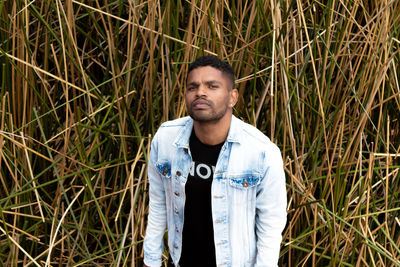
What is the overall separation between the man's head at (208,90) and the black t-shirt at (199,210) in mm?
110

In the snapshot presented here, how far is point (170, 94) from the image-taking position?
1.33 meters

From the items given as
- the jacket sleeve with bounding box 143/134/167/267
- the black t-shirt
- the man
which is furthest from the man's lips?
the jacket sleeve with bounding box 143/134/167/267

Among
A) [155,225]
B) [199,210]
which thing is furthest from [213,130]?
[155,225]

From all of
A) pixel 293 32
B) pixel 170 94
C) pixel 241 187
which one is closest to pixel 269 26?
pixel 293 32

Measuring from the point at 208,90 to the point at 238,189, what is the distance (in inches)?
9.3

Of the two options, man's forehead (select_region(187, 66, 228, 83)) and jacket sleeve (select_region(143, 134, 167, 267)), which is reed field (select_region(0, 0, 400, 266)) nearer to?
jacket sleeve (select_region(143, 134, 167, 267))

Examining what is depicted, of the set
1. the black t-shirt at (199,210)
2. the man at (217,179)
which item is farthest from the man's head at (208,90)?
the black t-shirt at (199,210)

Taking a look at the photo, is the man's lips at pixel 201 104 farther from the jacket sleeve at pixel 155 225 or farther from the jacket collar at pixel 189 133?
the jacket sleeve at pixel 155 225

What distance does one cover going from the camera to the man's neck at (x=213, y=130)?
3.38 ft

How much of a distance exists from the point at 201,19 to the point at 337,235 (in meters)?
0.68

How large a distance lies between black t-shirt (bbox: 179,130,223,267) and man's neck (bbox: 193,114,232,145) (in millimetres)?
14

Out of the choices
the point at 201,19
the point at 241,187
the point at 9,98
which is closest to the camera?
the point at 241,187

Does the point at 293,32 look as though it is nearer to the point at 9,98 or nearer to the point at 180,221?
the point at 180,221

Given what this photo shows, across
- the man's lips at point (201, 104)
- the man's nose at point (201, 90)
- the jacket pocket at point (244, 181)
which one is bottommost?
the jacket pocket at point (244, 181)
